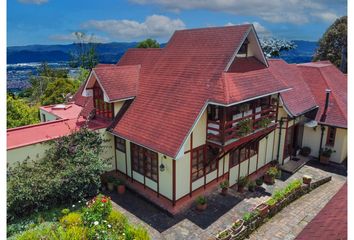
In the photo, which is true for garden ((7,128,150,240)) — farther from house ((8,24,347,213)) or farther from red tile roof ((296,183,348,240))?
red tile roof ((296,183,348,240))

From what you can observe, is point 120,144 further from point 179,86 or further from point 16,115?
point 16,115

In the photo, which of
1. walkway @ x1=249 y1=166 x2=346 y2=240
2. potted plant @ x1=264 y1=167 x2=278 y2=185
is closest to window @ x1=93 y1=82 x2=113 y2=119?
potted plant @ x1=264 y1=167 x2=278 y2=185

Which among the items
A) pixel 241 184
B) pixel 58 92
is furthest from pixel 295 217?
pixel 58 92

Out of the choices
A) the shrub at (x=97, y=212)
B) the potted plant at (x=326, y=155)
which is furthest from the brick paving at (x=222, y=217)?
the potted plant at (x=326, y=155)

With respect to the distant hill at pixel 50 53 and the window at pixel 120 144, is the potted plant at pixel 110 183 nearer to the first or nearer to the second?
the window at pixel 120 144

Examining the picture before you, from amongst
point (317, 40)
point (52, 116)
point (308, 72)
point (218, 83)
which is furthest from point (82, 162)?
point (317, 40)
